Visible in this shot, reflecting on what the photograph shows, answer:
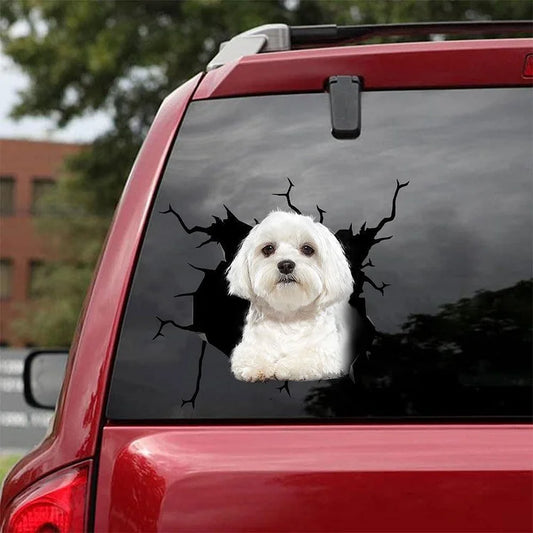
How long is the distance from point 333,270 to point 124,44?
16577 mm

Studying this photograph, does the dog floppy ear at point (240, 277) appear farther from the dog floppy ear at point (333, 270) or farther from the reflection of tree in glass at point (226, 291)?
the dog floppy ear at point (333, 270)

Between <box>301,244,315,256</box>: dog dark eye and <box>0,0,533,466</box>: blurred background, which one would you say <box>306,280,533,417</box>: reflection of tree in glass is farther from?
<box>0,0,533,466</box>: blurred background

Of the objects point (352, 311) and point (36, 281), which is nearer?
point (352, 311)

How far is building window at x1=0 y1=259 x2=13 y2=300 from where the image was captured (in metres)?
50.6

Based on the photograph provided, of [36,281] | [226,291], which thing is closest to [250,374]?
[226,291]

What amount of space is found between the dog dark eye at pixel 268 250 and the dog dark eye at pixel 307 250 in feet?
0.21

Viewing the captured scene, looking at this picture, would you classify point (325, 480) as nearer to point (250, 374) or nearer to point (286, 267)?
point (250, 374)

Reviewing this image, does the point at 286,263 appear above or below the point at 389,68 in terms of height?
below

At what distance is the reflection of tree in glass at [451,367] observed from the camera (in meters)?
2.00

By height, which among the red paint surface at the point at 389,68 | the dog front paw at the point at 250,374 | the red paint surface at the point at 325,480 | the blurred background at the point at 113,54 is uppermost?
the blurred background at the point at 113,54

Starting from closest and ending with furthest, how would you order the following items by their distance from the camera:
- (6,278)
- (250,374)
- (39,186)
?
(250,374)
(6,278)
(39,186)

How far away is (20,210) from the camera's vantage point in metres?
51.0

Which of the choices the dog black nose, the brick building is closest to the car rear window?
the dog black nose

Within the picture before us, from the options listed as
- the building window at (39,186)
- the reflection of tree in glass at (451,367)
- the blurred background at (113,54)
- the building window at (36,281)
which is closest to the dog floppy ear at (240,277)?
the reflection of tree in glass at (451,367)
